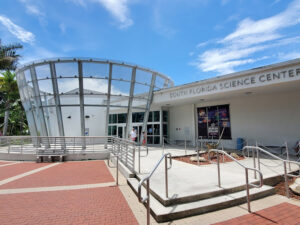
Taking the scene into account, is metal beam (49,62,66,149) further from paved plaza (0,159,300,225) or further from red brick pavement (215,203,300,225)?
red brick pavement (215,203,300,225)

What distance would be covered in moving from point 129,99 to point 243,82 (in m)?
8.42

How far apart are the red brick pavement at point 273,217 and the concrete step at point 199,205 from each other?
48 cm

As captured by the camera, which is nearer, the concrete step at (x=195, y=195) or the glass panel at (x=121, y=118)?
the concrete step at (x=195, y=195)

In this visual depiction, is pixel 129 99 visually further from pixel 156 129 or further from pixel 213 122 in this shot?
pixel 213 122

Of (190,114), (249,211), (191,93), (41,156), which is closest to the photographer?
(249,211)

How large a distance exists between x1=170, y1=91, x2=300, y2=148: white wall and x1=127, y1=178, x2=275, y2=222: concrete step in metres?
9.21

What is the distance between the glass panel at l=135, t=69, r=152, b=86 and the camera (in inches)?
546

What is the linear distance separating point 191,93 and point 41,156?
11.4 m

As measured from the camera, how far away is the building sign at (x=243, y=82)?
8.38 m

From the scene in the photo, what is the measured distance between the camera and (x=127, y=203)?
4.40 metres

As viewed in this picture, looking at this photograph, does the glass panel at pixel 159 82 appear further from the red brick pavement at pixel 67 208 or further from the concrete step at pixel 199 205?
A: the concrete step at pixel 199 205

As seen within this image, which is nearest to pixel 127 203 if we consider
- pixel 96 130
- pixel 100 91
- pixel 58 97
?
pixel 96 130

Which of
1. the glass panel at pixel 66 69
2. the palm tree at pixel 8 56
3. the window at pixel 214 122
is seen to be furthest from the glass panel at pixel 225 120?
the palm tree at pixel 8 56

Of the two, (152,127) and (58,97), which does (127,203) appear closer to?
(58,97)
